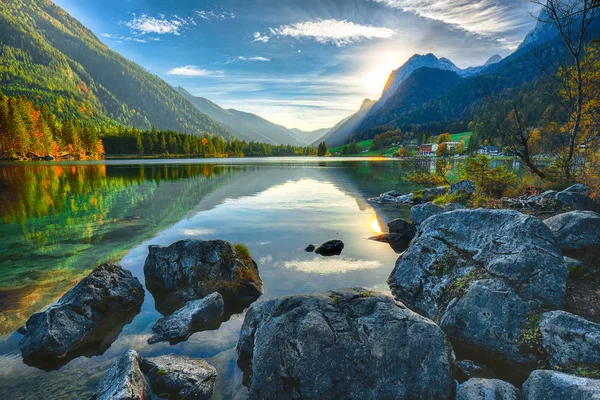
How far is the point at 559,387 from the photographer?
6195 mm

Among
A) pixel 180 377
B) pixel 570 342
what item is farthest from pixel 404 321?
pixel 180 377

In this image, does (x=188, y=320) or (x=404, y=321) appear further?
(x=188, y=320)

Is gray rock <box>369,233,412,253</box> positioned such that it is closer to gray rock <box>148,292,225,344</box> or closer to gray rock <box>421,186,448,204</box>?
gray rock <box>148,292,225,344</box>

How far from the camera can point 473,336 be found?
9320 mm

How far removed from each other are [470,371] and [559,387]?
8.68 ft

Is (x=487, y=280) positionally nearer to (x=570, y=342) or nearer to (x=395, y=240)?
(x=570, y=342)

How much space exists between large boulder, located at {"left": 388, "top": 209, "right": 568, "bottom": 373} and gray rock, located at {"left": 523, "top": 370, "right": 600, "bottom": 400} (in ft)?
6.67

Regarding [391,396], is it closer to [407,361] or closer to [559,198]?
[407,361]

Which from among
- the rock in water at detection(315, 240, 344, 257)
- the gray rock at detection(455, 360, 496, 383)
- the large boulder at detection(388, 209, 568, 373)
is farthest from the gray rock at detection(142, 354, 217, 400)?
the rock in water at detection(315, 240, 344, 257)

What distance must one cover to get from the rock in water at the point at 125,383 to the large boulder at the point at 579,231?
16.1m

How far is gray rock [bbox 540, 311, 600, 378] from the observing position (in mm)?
7281

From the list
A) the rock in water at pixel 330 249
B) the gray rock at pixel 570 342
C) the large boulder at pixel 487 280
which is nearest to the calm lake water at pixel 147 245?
the rock in water at pixel 330 249

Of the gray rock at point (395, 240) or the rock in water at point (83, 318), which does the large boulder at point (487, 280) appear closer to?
the gray rock at point (395, 240)

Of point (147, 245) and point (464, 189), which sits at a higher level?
point (464, 189)
